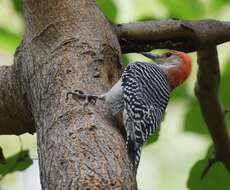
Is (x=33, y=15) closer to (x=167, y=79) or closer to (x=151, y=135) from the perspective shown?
(x=151, y=135)

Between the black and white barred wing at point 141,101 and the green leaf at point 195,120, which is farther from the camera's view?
the green leaf at point 195,120

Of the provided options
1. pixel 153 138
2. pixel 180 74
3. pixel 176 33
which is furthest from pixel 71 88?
pixel 180 74

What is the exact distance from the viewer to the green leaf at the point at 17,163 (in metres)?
3.13

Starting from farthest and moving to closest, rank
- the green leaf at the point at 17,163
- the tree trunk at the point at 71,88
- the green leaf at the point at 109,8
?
the green leaf at the point at 109,8 → the green leaf at the point at 17,163 → the tree trunk at the point at 71,88

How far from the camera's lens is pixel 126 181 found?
221 centimetres

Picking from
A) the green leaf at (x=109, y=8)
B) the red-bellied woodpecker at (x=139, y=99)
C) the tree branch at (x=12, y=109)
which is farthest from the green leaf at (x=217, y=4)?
the tree branch at (x=12, y=109)

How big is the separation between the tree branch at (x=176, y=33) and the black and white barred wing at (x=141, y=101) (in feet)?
1.22

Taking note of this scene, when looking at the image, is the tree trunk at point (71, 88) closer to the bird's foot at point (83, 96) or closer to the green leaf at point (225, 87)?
the bird's foot at point (83, 96)

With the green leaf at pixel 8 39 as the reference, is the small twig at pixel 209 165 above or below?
below

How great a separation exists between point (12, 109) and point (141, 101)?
0.92 m

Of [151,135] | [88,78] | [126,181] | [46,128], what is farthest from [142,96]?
[126,181]

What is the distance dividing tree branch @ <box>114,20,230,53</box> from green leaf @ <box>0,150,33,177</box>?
28.9 inches

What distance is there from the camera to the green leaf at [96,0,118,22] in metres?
3.51

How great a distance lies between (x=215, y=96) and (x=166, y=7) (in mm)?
653
